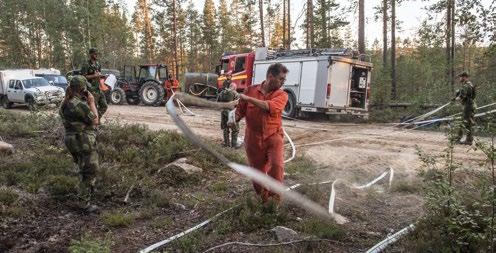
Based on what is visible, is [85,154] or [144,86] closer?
[85,154]

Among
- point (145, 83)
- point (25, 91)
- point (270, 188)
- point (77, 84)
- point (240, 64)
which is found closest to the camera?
point (270, 188)

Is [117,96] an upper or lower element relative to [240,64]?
lower

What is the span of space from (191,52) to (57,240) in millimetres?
57565

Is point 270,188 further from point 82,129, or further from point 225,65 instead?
point 225,65

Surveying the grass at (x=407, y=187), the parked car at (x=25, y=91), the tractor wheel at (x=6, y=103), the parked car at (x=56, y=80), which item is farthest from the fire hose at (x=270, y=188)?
the parked car at (x=56, y=80)

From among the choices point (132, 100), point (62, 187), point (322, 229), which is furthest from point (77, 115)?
point (132, 100)

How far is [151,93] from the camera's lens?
23.8 m

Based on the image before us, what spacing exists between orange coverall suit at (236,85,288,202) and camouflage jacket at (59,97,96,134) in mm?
2430

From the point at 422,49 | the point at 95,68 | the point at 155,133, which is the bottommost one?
the point at 155,133

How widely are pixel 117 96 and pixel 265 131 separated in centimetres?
1990

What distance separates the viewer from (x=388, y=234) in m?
5.70

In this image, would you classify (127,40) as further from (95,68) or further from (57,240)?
(57,240)

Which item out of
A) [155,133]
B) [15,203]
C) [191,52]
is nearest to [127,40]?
[191,52]

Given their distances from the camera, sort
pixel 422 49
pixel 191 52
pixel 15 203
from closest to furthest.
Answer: pixel 15 203 < pixel 422 49 < pixel 191 52
